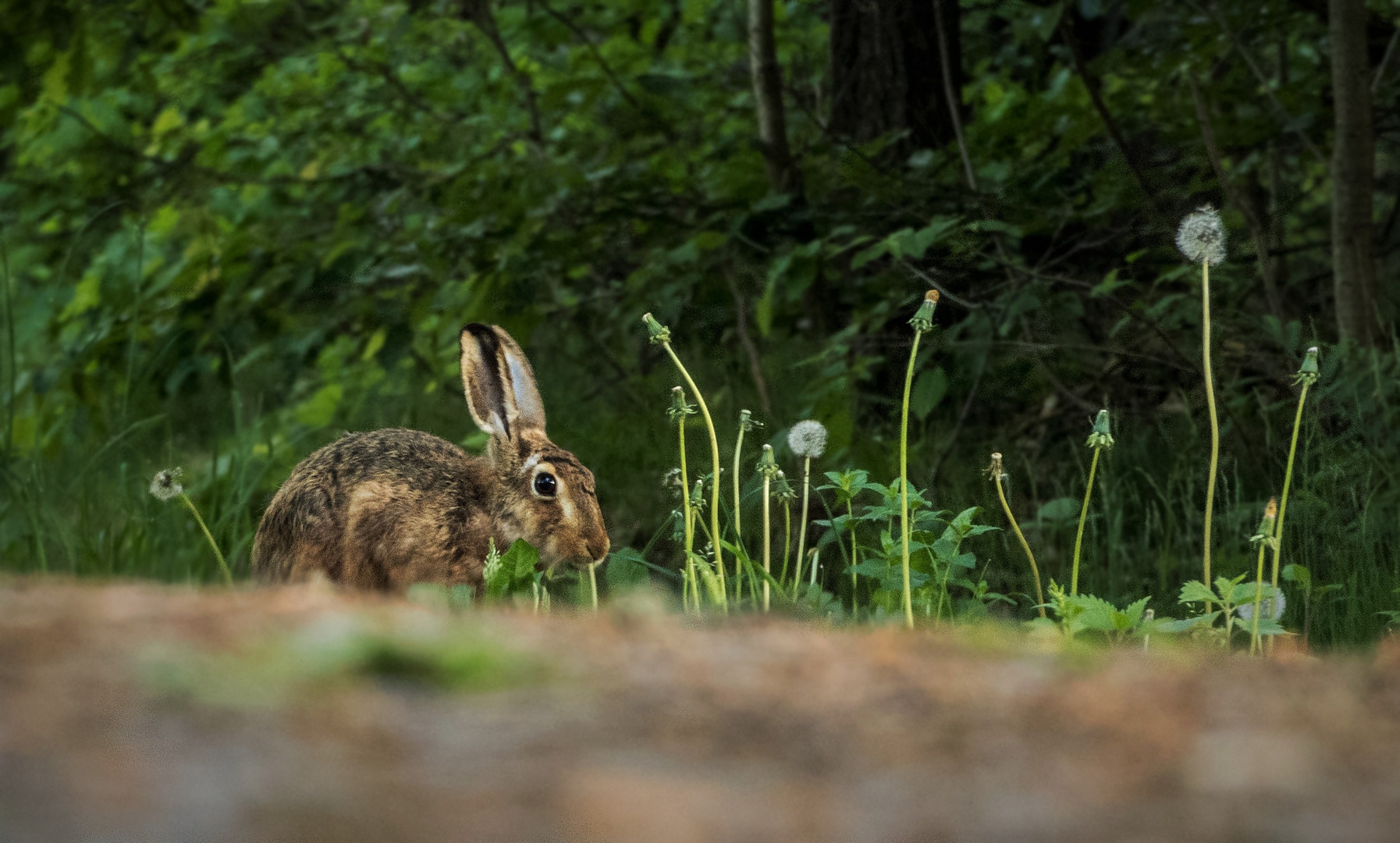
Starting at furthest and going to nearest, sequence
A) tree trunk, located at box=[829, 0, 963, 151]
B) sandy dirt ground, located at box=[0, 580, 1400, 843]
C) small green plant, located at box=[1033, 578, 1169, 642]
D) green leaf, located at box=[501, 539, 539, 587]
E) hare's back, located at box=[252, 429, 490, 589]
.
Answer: tree trunk, located at box=[829, 0, 963, 151]
hare's back, located at box=[252, 429, 490, 589]
green leaf, located at box=[501, 539, 539, 587]
small green plant, located at box=[1033, 578, 1169, 642]
sandy dirt ground, located at box=[0, 580, 1400, 843]

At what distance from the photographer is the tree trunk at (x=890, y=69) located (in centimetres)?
668

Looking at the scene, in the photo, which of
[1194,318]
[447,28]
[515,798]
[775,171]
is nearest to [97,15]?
[447,28]

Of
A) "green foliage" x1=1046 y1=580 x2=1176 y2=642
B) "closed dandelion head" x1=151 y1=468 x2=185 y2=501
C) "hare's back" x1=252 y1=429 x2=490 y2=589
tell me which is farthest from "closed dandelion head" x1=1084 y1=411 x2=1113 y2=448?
"closed dandelion head" x1=151 y1=468 x2=185 y2=501

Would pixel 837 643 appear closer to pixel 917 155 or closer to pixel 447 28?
pixel 917 155

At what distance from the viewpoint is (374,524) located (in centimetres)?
386

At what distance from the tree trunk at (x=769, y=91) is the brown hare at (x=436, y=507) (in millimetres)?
2462

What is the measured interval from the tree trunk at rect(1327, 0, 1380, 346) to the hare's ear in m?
3.20

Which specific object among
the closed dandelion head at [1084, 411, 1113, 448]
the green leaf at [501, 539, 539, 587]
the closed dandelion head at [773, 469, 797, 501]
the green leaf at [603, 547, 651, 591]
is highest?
the closed dandelion head at [1084, 411, 1113, 448]

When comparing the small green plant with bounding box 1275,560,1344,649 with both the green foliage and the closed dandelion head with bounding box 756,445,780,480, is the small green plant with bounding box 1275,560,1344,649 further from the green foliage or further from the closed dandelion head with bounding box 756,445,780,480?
the closed dandelion head with bounding box 756,445,780,480

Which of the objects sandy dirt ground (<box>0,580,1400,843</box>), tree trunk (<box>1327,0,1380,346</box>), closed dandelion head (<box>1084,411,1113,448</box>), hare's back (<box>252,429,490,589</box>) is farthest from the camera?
tree trunk (<box>1327,0,1380,346</box>)

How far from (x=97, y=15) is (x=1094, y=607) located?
4.85 meters

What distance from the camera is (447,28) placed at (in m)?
7.03

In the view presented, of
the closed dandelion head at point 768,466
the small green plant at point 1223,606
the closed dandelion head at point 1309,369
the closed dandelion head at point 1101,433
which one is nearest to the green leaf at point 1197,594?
the small green plant at point 1223,606

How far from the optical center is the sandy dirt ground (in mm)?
1212
